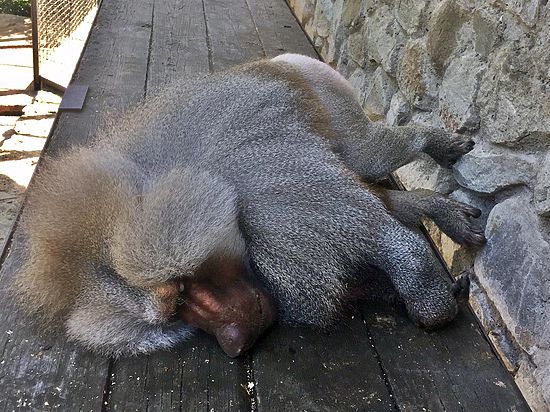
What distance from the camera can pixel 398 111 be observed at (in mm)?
2520

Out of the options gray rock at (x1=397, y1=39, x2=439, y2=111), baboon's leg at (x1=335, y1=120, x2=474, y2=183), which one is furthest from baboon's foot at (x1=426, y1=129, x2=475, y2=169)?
gray rock at (x1=397, y1=39, x2=439, y2=111)

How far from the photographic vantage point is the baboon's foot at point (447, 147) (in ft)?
6.48

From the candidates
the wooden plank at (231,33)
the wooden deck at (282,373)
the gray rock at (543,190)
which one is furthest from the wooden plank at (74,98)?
the gray rock at (543,190)

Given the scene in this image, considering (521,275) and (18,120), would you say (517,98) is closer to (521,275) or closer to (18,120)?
(521,275)

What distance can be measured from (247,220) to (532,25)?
82 centimetres

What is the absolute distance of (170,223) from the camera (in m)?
1.54

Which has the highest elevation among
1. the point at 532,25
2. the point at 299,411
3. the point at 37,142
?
the point at 532,25

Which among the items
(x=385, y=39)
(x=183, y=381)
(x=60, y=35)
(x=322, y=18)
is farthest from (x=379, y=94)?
(x=60, y=35)

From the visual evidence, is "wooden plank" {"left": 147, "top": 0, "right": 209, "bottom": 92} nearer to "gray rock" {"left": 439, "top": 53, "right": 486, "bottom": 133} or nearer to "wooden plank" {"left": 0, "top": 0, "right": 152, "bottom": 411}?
"wooden plank" {"left": 0, "top": 0, "right": 152, "bottom": 411}

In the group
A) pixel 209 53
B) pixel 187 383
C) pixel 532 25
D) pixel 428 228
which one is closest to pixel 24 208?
pixel 187 383

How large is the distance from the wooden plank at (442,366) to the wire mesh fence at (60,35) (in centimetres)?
401

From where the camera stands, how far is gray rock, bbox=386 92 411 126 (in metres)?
2.47

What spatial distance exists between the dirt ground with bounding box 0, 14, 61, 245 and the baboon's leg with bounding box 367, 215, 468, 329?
228 cm

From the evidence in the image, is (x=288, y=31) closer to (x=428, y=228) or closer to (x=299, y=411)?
(x=428, y=228)
